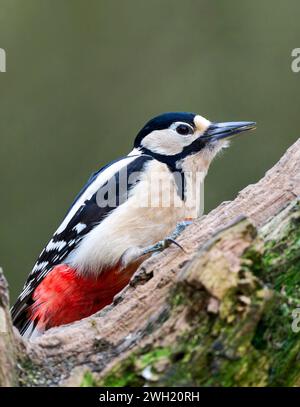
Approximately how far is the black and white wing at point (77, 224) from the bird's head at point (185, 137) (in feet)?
0.53

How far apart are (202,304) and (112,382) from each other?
0.30 meters

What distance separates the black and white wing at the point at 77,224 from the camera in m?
3.36

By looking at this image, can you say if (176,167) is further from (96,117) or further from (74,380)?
(96,117)

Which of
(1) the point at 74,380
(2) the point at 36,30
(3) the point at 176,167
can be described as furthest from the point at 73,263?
(2) the point at 36,30

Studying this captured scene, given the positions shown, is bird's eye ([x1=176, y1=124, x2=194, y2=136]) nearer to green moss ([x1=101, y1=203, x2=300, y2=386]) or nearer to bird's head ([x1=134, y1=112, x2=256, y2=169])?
bird's head ([x1=134, y1=112, x2=256, y2=169])

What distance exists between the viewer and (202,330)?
2008mm

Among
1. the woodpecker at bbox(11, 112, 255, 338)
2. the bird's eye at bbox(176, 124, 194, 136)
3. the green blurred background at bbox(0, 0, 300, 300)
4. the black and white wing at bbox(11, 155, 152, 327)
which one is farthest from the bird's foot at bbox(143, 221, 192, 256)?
the green blurred background at bbox(0, 0, 300, 300)

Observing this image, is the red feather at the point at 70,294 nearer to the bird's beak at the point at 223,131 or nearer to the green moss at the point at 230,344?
the bird's beak at the point at 223,131

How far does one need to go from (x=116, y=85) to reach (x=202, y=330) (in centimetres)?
435

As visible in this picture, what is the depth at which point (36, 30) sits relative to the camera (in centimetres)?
619
